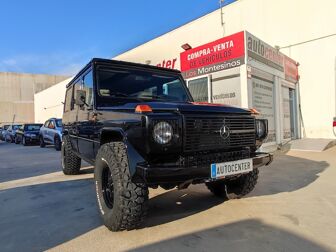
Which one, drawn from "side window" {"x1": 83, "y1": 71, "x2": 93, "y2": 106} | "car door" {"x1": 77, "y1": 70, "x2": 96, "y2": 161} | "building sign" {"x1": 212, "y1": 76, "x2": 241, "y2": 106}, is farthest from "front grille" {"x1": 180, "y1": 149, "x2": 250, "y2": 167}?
"building sign" {"x1": 212, "y1": 76, "x2": 241, "y2": 106}

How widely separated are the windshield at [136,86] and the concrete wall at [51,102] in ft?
88.5

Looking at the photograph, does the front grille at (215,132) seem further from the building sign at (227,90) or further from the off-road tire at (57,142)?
the off-road tire at (57,142)

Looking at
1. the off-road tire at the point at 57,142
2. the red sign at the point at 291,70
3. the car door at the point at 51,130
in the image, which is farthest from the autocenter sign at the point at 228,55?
the car door at the point at 51,130

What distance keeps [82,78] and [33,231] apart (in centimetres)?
259

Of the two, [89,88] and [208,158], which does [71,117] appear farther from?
[208,158]

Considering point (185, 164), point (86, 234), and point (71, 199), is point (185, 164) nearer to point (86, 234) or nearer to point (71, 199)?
point (86, 234)

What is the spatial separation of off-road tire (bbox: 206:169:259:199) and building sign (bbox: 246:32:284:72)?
5222mm

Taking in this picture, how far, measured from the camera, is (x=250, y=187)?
4.41 meters

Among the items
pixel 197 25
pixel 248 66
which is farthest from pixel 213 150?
pixel 197 25

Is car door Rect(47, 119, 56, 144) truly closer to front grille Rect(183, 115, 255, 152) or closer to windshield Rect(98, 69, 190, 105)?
windshield Rect(98, 69, 190, 105)

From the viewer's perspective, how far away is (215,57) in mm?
9508

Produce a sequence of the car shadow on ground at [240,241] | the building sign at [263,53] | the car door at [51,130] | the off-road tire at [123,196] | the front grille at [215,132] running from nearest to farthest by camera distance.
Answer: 1. the car shadow on ground at [240,241]
2. the off-road tire at [123,196]
3. the front grille at [215,132]
4. the building sign at [263,53]
5. the car door at [51,130]

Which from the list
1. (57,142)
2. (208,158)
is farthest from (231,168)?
(57,142)

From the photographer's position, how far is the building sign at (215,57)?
28.9ft
